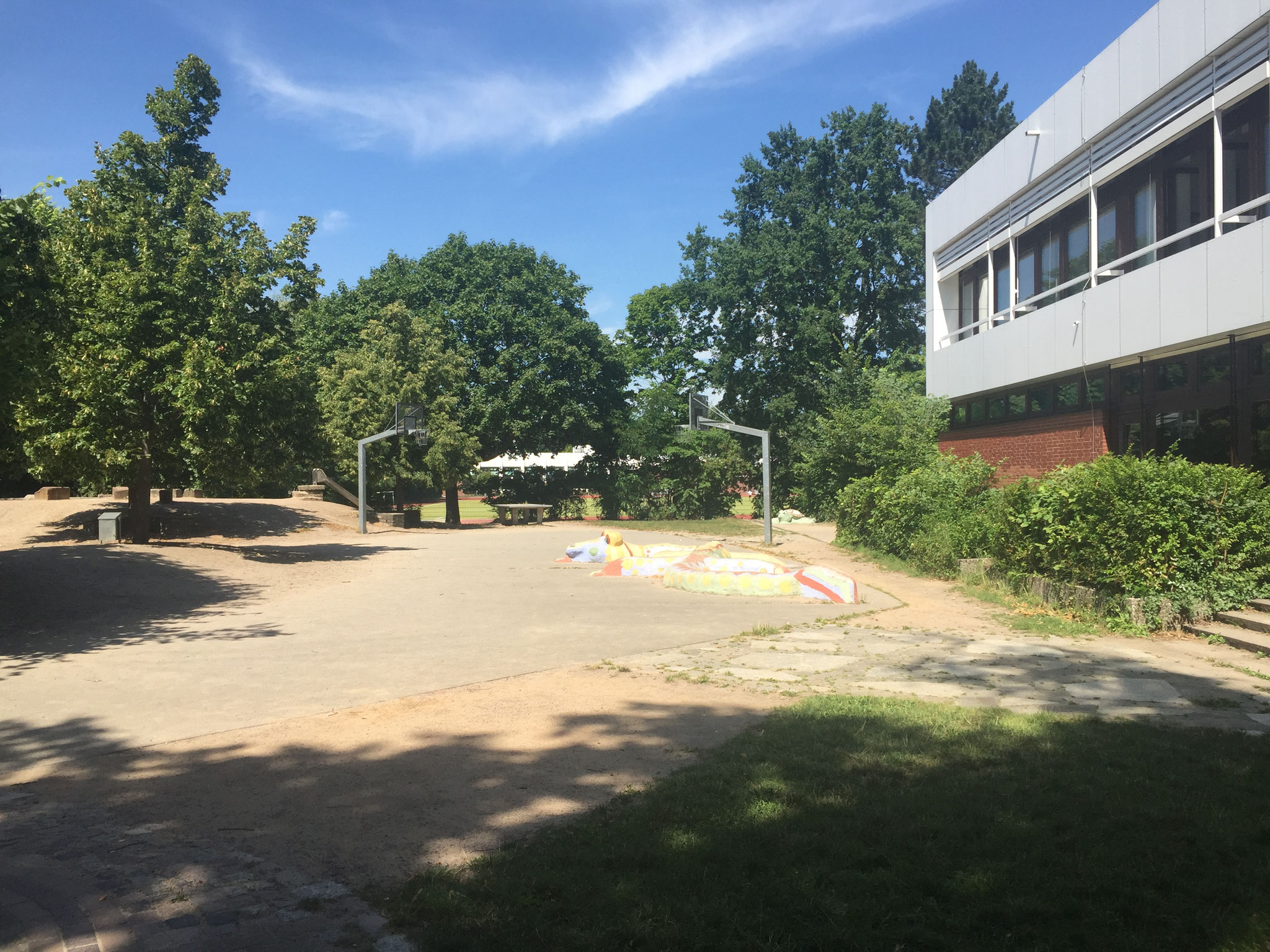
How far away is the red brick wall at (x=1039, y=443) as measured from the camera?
15344 millimetres

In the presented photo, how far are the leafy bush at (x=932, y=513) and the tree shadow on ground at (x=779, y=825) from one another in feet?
26.7

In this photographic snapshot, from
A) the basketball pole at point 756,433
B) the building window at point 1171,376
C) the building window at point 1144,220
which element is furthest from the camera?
the basketball pole at point 756,433

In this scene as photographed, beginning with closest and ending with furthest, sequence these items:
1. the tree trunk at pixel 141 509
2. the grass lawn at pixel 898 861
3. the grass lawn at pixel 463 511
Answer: the grass lawn at pixel 898 861
the tree trunk at pixel 141 509
the grass lawn at pixel 463 511

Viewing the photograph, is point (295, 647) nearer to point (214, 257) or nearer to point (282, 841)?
point (282, 841)

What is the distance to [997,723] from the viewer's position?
5891 mm

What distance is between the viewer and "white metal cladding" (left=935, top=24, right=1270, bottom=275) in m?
11.4

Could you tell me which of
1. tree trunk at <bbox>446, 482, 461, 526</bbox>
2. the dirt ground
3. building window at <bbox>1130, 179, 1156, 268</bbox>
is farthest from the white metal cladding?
tree trunk at <bbox>446, 482, 461, 526</bbox>

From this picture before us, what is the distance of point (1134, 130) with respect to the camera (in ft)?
45.9

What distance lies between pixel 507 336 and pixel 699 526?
41.4 feet

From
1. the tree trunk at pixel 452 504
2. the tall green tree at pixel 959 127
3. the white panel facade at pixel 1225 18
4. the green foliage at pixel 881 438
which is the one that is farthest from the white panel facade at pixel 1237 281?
the tall green tree at pixel 959 127

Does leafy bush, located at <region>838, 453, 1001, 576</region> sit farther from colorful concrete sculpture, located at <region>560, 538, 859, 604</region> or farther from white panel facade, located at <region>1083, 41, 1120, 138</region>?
white panel facade, located at <region>1083, 41, 1120, 138</region>

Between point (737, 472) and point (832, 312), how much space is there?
7.85 m

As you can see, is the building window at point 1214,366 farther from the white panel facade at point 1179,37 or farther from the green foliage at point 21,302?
the green foliage at point 21,302

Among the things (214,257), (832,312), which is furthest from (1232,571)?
(832,312)
